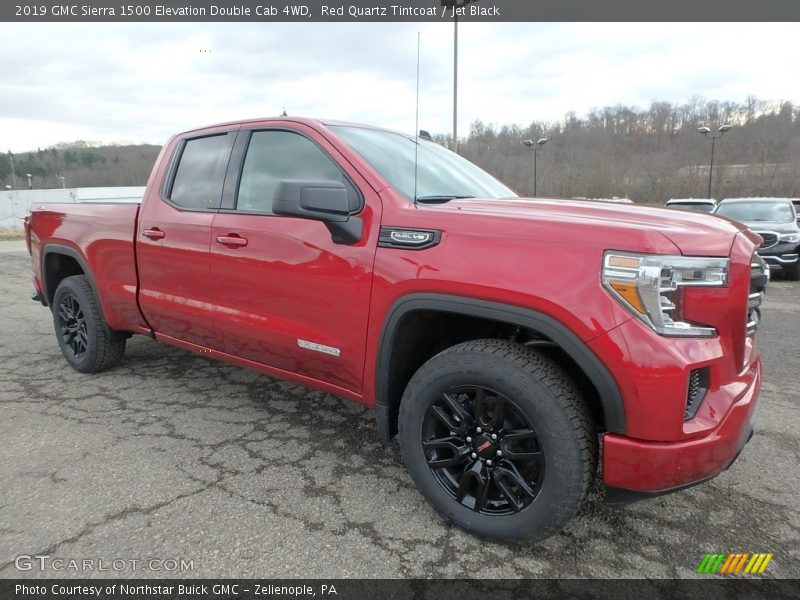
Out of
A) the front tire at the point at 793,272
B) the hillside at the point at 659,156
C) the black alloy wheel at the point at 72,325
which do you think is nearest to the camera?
the black alloy wheel at the point at 72,325

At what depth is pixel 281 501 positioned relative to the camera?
8.16ft

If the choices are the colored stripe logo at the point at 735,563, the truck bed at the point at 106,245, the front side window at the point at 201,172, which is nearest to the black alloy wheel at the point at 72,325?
the truck bed at the point at 106,245

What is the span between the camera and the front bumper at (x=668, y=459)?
71.4 inches

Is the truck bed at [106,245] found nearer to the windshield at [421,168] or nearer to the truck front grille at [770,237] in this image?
the windshield at [421,168]

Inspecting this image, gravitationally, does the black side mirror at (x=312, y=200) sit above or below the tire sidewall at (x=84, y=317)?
above

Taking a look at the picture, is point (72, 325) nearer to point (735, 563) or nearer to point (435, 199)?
point (435, 199)

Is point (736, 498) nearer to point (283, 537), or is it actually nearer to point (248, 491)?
point (283, 537)

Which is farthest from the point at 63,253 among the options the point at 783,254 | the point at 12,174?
the point at 12,174

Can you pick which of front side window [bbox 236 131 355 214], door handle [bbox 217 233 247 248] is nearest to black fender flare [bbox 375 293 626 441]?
front side window [bbox 236 131 355 214]

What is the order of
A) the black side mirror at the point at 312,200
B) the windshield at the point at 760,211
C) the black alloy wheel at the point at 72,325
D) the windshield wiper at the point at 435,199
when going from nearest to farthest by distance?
the black side mirror at the point at 312,200
the windshield wiper at the point at 435,199
the black alloy wheel at the point at 72,325
the windshield at the point at 760,211

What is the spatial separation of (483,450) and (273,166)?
1.95 m

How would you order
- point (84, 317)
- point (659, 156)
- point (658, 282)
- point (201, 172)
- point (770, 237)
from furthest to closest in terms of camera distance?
point (659, 156), point (770, 237), point (84, 317), point (201, 172), point (658, 282)

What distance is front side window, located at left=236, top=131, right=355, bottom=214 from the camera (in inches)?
110

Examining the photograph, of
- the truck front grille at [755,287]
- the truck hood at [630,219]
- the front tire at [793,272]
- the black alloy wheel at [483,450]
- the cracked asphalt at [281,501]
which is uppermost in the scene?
the truck hood at [630,219]
